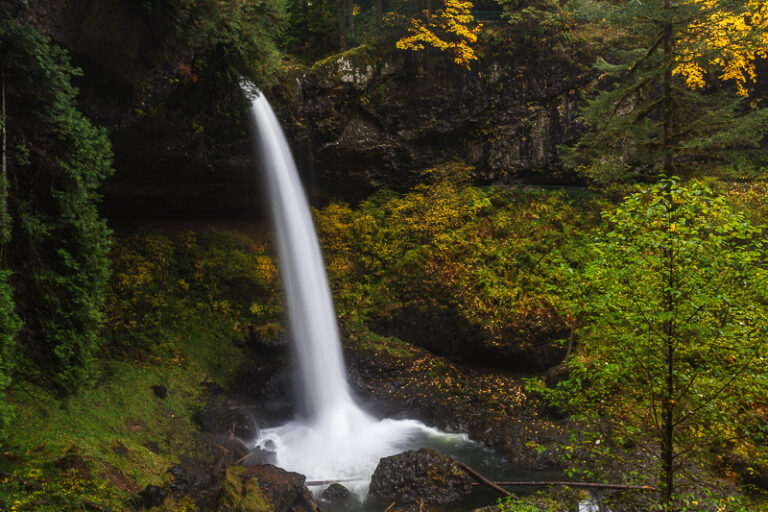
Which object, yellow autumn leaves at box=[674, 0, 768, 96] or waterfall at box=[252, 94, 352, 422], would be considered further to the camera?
waterfall at box=[252, 94, 352, 422]

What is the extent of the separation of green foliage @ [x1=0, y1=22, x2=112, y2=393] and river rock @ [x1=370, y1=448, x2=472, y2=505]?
5511 mm

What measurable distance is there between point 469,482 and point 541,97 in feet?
41.5

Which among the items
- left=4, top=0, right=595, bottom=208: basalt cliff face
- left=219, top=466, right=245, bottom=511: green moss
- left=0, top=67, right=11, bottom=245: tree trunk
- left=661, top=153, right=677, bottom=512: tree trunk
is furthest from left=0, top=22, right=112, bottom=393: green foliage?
left=661, top=153, right=677, bottom=512: tree trunk

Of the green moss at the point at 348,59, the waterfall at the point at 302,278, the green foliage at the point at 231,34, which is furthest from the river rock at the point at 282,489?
the green moss at the point at 348,59

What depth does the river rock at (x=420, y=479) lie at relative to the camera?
795 cm

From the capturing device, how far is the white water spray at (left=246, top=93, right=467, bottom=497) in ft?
31.3

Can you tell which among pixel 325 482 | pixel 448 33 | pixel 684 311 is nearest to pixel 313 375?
pixel 325 482

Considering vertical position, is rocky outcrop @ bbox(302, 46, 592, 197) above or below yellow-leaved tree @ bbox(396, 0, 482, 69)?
below

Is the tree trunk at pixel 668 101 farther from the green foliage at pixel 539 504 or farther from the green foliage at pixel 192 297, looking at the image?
the green foliage at pixel 192 297

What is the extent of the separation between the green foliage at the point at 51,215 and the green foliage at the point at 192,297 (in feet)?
14.3

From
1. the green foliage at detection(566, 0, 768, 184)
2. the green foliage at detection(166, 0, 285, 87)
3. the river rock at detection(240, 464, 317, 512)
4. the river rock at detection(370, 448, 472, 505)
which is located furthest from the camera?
the green foliage at detection(566, 0, 768, 184)

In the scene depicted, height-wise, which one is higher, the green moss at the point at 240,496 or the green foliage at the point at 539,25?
the green foliage at the point at 539,25

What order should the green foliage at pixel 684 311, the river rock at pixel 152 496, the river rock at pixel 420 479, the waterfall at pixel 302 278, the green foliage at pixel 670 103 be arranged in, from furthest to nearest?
1. the waterfall at pixel 302 278
2. the green foliage at pixel 670 103
3. the river rock at pixel 420 479
4. the river rock at pixel 152 496
5. the green foliage at pixel 684 311

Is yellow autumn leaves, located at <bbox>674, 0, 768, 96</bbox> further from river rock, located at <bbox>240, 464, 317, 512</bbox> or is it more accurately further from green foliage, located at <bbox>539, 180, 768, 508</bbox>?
river rock, located at <bbox>240, 464, 317, 512</bbox>
